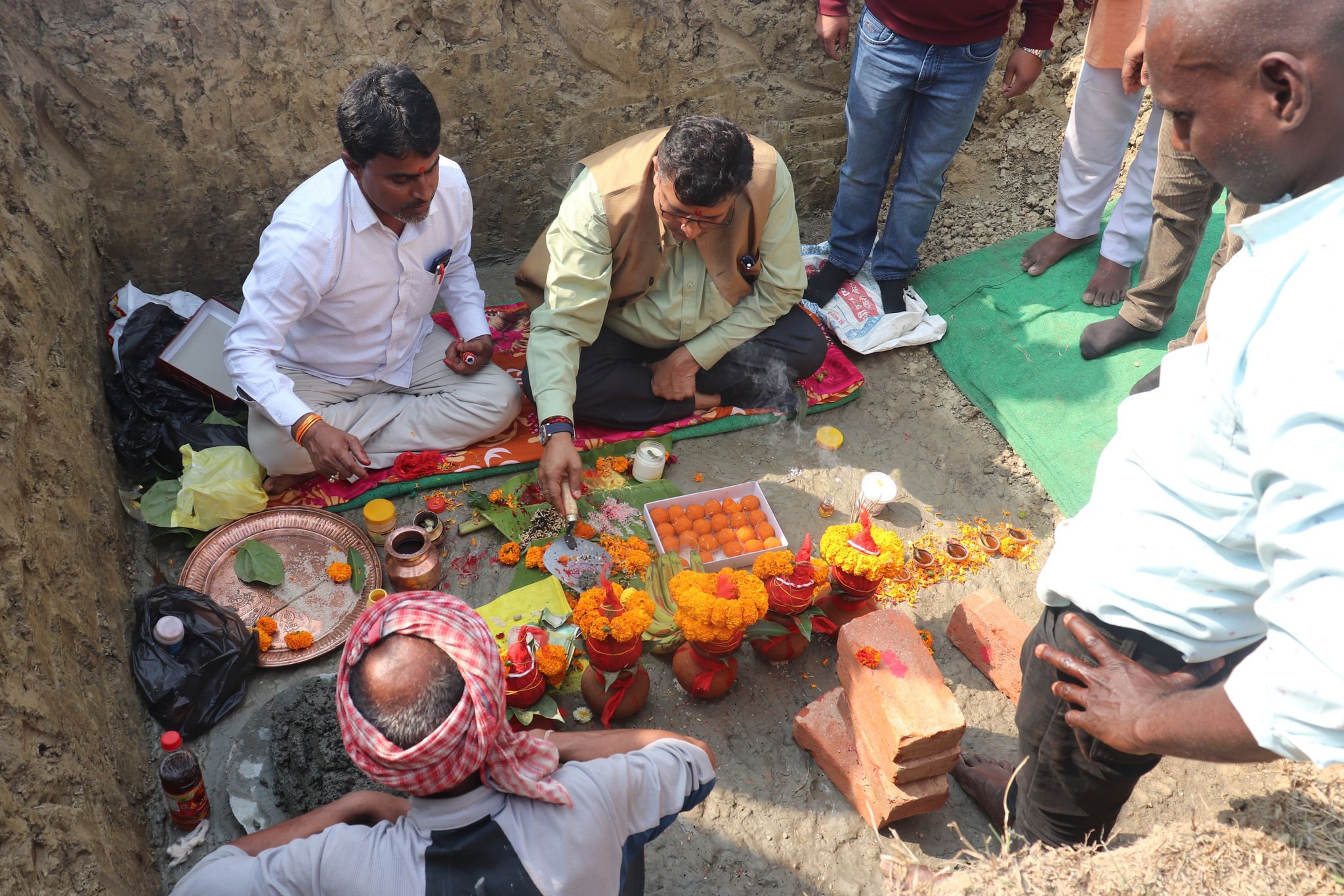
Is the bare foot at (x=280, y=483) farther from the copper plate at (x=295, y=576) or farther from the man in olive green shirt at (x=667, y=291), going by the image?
the man in olive green shirt at (x=667, y=291)

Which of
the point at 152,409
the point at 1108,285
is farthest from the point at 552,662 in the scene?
the point at 1108,285

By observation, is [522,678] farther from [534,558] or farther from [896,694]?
[896,694]

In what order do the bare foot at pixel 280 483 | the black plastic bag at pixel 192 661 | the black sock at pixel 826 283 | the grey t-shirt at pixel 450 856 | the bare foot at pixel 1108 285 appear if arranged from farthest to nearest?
the black sock at pixel 826 283
the bare foot at pixel 1108 285
the bare foot at pixel 280 483
the black plastic bag at pixel 192 661
the grey t-shirt at pixel 450 856

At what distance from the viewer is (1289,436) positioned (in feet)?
4.36

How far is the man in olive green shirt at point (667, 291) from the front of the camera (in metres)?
3.46

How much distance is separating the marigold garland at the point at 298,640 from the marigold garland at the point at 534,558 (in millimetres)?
885

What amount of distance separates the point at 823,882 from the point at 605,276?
2490mm

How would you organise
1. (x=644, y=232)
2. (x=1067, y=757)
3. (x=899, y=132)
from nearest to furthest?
(x=1067, y=757) → (x=644, y=232) → (x=899, y=132)

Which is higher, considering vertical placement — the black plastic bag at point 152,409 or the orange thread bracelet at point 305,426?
the orange thread bracelet at point 305,426

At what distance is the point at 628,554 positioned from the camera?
369cm

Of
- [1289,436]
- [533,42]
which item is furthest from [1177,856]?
[533,42]

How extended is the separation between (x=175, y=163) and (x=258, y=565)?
81.7 inches

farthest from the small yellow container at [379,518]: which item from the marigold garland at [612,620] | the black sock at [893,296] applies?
the black sock at [893,296]

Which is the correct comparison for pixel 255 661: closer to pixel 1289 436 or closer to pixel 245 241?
pixel 245 241
